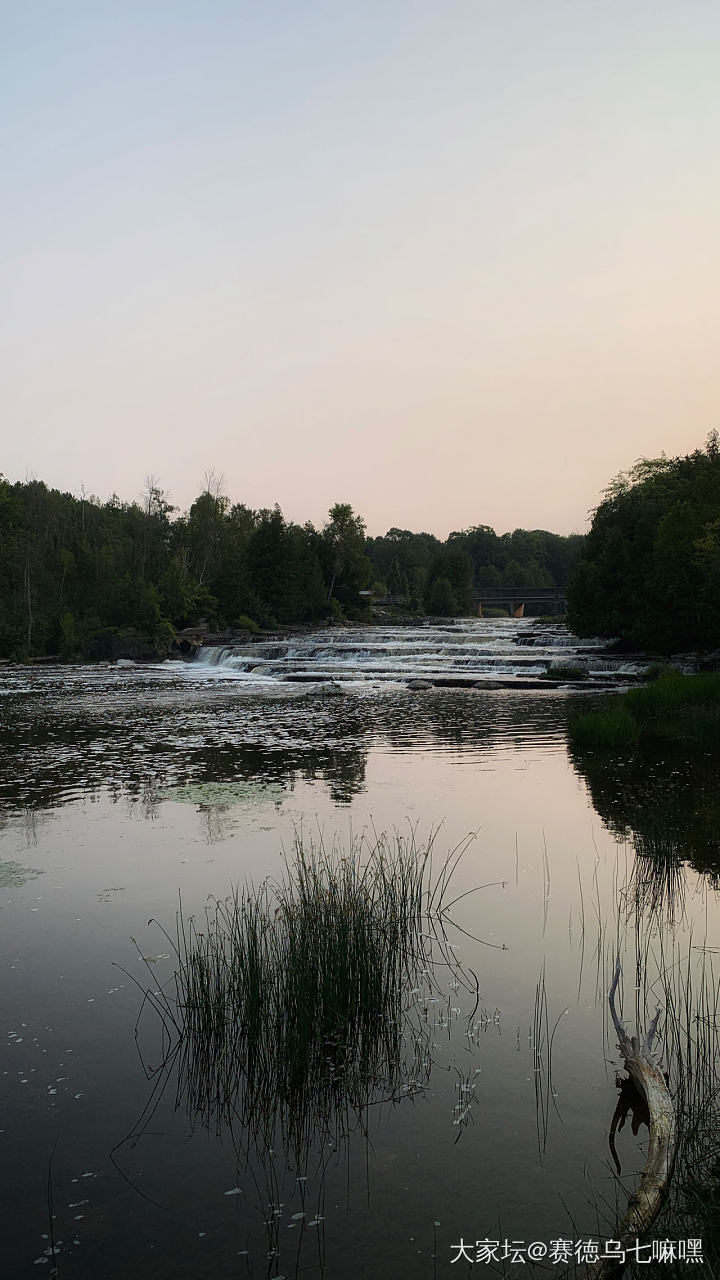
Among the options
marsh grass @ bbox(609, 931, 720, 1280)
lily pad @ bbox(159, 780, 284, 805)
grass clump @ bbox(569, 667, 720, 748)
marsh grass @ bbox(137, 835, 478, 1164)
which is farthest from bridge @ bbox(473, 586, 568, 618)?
marsh grass @ bbox(137, 835, 478, 1164)

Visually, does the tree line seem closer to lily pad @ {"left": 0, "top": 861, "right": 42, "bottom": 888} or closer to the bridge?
the bridge

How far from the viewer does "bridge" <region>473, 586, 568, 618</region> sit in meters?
97.5

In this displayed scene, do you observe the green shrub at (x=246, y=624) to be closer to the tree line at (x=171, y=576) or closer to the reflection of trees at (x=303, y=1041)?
the tree line at (x=171, y=576)

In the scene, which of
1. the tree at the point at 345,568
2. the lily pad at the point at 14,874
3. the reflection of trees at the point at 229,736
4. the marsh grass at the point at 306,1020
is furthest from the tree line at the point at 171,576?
the marsh grass at the point at 306,1020

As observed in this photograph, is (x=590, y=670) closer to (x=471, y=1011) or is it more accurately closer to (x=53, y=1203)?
(x=471, y=1011)

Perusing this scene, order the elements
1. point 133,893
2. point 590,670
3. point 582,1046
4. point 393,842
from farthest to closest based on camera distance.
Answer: point 590,670 → point 393,842 → point 133,893 → point 582,1046

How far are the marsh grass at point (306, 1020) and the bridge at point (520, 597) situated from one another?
297 feet

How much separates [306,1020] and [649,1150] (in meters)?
2.07

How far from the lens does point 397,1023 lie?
5473 millimetres

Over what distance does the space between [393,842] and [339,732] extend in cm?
977

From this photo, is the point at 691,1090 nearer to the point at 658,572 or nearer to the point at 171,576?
the point at 658,572

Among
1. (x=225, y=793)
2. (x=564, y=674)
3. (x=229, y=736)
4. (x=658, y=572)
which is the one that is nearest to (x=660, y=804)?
(x=225, y=793)

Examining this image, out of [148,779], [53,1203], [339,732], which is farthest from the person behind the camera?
[339,732]

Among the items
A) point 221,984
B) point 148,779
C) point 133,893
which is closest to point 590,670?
point 148,779
